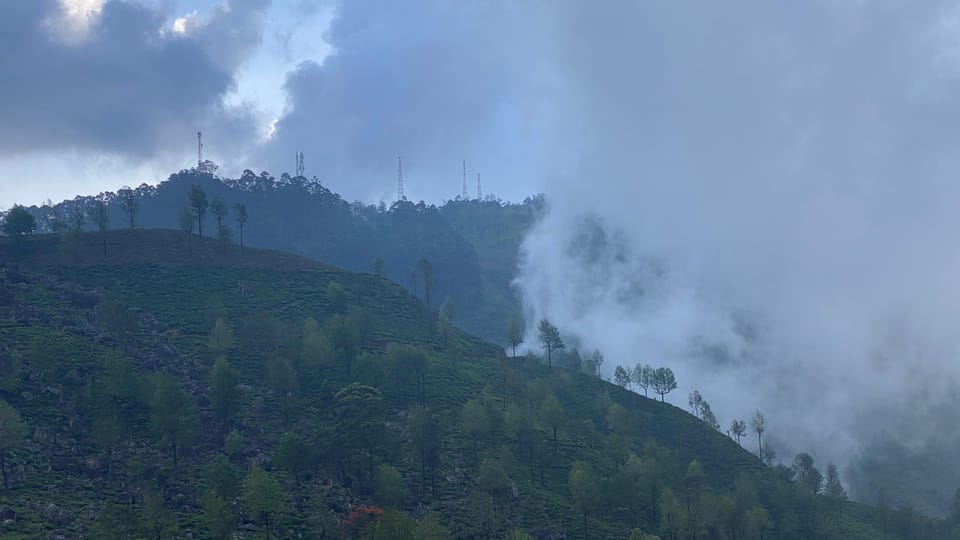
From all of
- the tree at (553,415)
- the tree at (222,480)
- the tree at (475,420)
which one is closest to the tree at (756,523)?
the tree at (553,415)

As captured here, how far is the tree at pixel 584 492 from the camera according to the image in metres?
121

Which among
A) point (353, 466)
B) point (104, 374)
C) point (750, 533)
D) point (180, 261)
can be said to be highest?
point (180, 261)

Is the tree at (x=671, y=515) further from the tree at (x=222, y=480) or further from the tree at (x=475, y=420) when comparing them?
the tree at (x=222, y=480)

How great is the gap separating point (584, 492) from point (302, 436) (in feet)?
147

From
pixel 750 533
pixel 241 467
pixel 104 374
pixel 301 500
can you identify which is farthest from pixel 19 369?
pixel 750 533

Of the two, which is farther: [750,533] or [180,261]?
[180,261]

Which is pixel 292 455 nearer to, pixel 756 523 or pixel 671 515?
pixel 671 515

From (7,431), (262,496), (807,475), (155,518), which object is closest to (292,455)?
(262,496)

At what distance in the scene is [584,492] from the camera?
12094cm

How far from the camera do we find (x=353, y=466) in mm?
120500

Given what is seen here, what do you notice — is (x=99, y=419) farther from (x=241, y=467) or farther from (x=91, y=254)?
(x=91, y=254)

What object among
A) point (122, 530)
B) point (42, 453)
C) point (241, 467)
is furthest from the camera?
point (241, 467)

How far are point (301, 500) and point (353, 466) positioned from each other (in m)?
10.5

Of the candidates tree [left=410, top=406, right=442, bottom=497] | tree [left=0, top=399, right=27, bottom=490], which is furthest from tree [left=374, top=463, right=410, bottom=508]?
tree [left=0, top=399, right=27, bottom=490]
